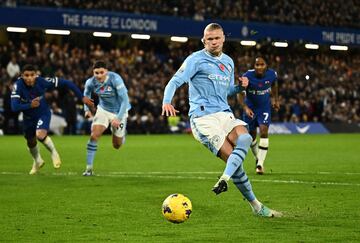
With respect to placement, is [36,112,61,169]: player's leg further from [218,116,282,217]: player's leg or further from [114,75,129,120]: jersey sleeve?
[218,116,282,217]: player's leg

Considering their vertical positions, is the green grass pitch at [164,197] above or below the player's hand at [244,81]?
below

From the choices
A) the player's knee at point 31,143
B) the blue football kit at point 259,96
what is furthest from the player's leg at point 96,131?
the blue football kit at point 259,96

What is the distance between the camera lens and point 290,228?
9.25 metres

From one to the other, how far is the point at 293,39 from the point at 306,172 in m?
35.0

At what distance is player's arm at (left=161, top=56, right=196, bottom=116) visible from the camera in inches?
377

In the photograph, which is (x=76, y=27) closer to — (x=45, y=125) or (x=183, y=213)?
(x=45, y=125)

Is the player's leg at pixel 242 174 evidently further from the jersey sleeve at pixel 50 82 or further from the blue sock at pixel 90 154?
the jersey sleeve at pixel 50 82

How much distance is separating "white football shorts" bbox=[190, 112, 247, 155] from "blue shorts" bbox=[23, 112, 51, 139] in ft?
25.7

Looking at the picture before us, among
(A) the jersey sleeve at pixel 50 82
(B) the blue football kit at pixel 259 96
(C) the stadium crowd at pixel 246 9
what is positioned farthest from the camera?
(C) the stadium crowd at pixel 246 9

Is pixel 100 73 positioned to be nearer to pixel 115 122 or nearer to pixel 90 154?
pixel 115 122

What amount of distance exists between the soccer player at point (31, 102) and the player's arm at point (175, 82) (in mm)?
7193

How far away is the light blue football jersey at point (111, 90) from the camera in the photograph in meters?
17.3

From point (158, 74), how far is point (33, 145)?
26332 mm

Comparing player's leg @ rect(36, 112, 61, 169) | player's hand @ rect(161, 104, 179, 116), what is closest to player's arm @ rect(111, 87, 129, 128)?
player's leg @ rect(36, 112, 61, 169)
